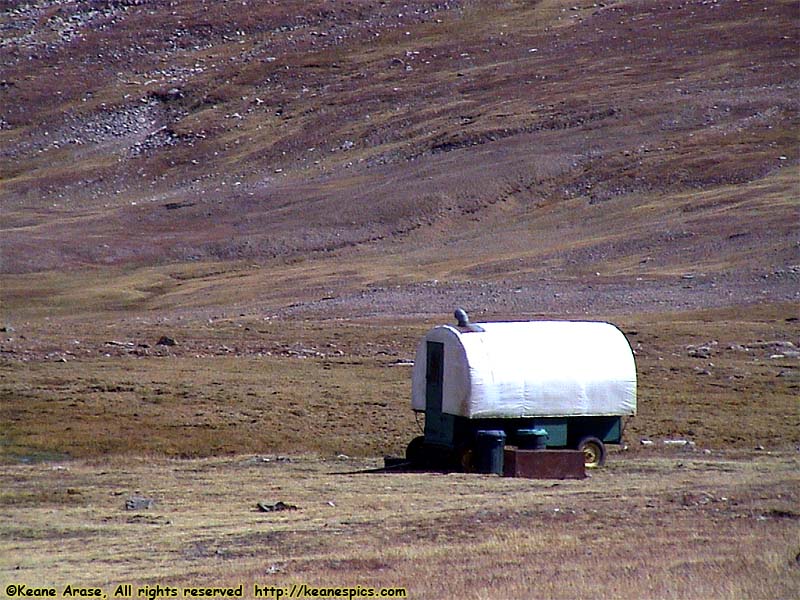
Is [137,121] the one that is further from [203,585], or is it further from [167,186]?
[203,585]

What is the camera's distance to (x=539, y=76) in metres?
64.2

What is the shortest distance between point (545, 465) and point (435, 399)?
1.72 m

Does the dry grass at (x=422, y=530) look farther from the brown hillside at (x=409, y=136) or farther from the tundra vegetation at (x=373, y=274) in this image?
the brown hillside at (x=409, y=136)

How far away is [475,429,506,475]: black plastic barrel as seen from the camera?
53.3ft

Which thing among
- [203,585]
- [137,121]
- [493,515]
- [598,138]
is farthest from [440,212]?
[203,585]

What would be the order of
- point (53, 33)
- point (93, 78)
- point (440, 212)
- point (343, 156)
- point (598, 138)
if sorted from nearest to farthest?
point (440, 212), point (598, 138), point (343, 156), point (93, 78), point (53, 33)

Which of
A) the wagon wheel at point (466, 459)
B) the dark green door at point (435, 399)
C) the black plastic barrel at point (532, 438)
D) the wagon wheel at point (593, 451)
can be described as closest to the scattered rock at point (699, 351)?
the wagon wheel at point (593, 451)

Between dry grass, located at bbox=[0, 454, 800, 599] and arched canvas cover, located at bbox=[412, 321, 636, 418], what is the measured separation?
A: 0.89 m

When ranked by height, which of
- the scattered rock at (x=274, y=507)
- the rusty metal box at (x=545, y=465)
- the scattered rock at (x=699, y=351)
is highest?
the scattered rock at (x=699, y=351)

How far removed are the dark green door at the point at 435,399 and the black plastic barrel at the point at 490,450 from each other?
63cm

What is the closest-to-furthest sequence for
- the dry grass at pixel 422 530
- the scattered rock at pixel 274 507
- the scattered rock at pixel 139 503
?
the dry grass at pixel 422 530, the scattered rock at pixel 274 507, the scattered rock at pixel 139 503

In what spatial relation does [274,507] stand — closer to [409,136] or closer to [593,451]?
[593,451]

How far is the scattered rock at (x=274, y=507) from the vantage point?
1387 centimetres

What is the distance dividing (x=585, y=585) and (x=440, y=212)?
40.3 metres
